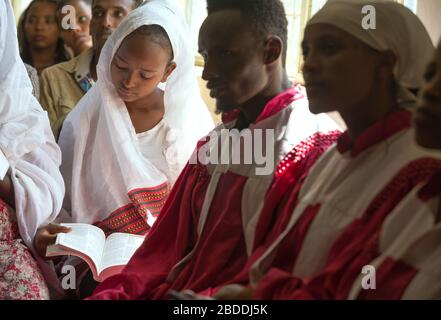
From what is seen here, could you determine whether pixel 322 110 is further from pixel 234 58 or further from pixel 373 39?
pixel 234 58

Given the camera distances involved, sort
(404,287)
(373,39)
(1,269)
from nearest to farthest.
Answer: (404,287), (373,39), (1,269)

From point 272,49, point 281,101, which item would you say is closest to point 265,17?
point 272,49

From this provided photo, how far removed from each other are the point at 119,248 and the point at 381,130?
944 millimetres

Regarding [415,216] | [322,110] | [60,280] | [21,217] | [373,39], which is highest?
[373,39]

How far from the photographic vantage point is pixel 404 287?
123 centimetres

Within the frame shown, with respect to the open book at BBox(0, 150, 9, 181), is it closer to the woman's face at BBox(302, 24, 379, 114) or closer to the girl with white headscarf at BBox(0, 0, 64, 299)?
the girl with white headscarf at BBox(0, 0, 64, 299)

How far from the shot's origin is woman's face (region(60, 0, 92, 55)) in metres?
2.49

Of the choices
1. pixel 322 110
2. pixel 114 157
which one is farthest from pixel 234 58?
pixel 114 157

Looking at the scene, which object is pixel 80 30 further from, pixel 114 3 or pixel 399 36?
pixel 399 36

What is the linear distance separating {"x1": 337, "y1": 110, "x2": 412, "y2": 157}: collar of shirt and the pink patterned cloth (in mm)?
962

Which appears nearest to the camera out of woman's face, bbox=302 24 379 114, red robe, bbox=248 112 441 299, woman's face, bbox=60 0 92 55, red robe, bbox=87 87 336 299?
red robe, bbox=248 112 441 299

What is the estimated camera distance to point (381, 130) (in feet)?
4.36

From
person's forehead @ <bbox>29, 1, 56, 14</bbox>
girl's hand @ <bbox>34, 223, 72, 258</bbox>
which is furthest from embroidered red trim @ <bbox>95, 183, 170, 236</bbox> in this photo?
person's forehead @ <bbox>29, 1, 56, 14</bbox>

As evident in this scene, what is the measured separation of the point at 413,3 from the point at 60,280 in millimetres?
1189
